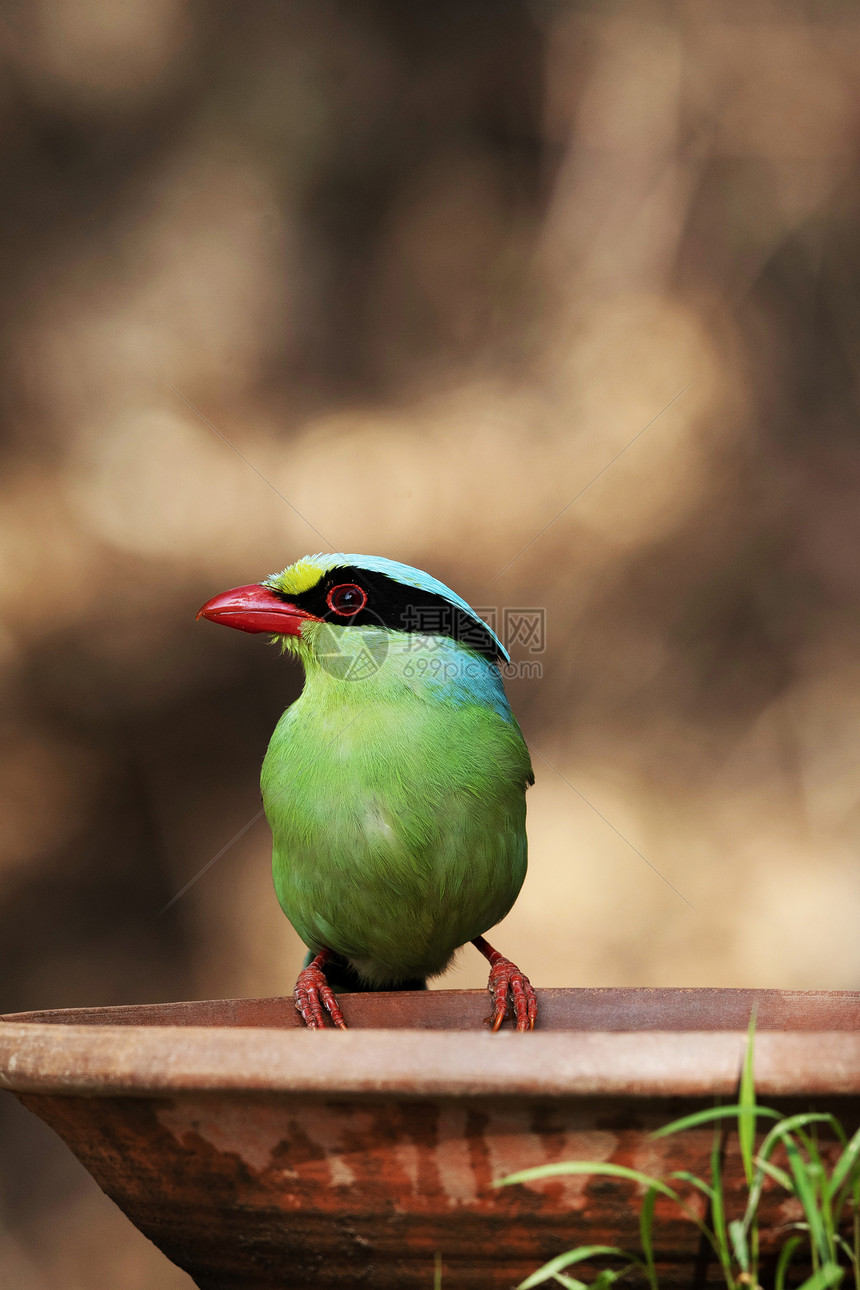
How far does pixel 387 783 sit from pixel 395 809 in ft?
0.16

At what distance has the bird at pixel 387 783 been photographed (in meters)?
2.00

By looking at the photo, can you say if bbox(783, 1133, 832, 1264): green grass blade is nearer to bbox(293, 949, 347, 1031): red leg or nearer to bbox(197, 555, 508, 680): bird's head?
bbox(293, 949, 347, 1031): red leg

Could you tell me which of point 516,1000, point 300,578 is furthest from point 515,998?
point 300,578

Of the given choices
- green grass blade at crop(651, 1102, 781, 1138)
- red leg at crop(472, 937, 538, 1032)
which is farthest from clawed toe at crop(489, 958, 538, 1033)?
green grass blade at crop(651, 1102, 781, 1138)

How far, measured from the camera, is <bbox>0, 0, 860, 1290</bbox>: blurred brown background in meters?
3.90

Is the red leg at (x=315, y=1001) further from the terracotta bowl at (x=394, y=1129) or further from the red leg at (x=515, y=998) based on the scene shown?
the terracotta bowl at (x=394, y=1129)

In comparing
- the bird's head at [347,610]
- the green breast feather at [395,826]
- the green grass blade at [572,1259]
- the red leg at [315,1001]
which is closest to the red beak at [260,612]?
the bird's head at [347,610]

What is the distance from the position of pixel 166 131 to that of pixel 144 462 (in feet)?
3.73

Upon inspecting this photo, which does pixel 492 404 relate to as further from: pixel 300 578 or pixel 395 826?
pixel 395 826

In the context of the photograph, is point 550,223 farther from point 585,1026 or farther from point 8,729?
point 585,1026

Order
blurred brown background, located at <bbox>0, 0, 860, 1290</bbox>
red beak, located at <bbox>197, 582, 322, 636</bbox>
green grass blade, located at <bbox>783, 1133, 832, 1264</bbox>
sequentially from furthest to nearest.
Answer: blurred brown background, located at <bbox>0, 0, 860, 1290</bbox> < red beak, located at <bbox>197, 582, 322, 636</bbox> < green grass blade, located at <bbox>783, 1133, 832, 1264</bbox>

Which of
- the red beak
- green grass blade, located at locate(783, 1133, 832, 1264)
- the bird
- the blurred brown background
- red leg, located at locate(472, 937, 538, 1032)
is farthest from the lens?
the blurred brown background

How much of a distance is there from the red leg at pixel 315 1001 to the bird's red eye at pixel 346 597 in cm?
69

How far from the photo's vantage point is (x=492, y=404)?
414 cm
